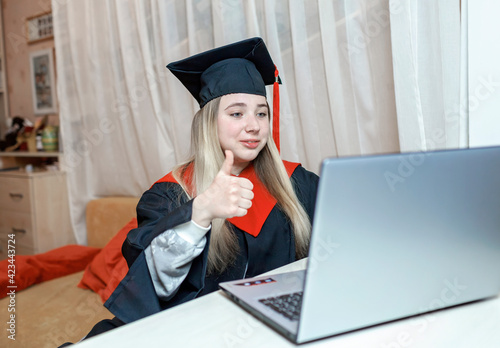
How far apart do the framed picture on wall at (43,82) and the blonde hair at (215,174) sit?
2695 mm

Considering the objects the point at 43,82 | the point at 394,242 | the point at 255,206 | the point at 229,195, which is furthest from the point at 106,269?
the point at 43,82

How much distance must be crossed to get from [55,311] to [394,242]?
180 cm

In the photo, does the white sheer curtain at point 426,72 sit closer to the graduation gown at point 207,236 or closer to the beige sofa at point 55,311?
the graduation gown at point 207,236

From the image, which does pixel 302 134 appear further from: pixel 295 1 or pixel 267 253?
pixel 267 253

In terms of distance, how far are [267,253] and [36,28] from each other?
3.36m

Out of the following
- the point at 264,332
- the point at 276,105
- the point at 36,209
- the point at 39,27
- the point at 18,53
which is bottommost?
the point at 36,209

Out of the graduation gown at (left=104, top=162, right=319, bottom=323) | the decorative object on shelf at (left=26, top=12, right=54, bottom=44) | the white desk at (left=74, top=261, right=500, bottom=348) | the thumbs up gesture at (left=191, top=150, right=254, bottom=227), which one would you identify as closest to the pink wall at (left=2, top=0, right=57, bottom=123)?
the decorative object on shelf at (left=26, top=12, right=54, bottom=44)

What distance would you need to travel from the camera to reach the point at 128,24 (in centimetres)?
274

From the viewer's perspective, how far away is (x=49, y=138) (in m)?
3.39

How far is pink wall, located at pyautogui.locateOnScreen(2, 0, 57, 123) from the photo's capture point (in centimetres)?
389

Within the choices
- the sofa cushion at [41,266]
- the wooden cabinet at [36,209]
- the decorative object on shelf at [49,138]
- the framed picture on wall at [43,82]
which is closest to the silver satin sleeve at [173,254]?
the sofa cushion at [41,266]

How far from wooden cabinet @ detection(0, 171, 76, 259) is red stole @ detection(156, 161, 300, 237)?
6.89 feet

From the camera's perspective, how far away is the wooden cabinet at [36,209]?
125 inches

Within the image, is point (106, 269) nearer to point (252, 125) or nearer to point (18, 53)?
point (252, 125)
